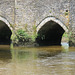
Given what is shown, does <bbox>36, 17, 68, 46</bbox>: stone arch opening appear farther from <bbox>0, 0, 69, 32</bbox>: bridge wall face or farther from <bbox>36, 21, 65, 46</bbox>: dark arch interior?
<bbox>0, 0, 69, 32</bbox>: bridge wall face

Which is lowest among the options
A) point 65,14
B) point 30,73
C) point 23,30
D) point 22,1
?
point 30,73

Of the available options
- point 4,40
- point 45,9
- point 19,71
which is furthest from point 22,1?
point 19,71

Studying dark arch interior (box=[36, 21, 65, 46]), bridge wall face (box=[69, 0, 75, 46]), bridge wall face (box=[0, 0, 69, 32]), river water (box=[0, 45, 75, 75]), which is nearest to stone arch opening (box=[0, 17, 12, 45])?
bridge wall face (box=[0, 0, 69, 32])

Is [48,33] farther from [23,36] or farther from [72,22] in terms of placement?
[72,22]

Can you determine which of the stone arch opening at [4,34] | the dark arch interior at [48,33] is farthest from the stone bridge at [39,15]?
the stone arch opening at [4,34]

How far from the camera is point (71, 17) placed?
10133mm

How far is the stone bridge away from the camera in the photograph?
33.7 ft

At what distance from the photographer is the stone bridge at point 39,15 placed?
10.3 metres

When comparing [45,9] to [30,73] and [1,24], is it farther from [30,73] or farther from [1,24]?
[30,73]

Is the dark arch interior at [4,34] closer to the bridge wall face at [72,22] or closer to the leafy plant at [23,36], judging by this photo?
the leafy plant at [23,36]

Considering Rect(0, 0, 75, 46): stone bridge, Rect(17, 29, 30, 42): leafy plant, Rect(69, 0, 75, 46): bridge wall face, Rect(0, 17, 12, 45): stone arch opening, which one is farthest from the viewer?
Rect(0, 17, 12, 45): stone arch opening

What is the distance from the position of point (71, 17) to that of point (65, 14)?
0.43 m

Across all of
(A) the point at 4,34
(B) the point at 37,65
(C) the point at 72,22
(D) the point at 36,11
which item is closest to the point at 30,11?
(D) the point at 36,11

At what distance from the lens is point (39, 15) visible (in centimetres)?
1095
